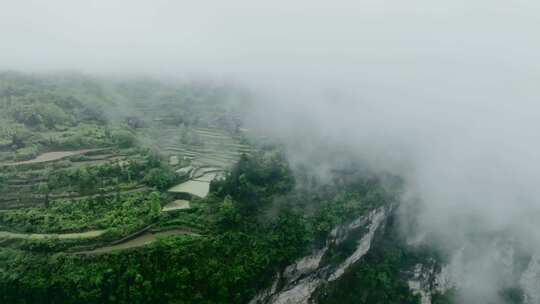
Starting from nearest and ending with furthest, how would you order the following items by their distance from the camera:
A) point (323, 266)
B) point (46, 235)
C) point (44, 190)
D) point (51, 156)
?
point (46, 235)
point (44, 190)
point (323, 266)
point (51, 156)

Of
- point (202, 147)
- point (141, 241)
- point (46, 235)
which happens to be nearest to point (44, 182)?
point (46, 235)

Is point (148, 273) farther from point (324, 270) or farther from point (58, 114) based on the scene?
point (58, 114)

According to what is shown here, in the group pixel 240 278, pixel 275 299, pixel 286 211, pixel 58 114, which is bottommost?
pixel 275 299

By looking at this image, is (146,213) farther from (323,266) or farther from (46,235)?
(323,266)

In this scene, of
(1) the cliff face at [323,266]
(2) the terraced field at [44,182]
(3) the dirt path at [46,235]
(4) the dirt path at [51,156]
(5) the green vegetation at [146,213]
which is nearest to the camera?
(5) the green vegetation at [146,213]

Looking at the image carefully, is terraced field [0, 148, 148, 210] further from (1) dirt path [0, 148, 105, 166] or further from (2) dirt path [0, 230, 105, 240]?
(2) dirt path [0, 230, 105, 240]

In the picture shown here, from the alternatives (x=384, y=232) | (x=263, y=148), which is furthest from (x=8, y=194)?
(x=384, y=232)

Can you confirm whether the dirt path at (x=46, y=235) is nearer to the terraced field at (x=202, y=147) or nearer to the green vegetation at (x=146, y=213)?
the green vegetation at (x=146, y=213)

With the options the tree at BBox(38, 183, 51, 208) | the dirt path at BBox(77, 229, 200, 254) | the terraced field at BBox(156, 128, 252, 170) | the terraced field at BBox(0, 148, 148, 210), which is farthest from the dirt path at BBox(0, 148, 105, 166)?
the dirt path at BBox(77, 229, 200, 254)

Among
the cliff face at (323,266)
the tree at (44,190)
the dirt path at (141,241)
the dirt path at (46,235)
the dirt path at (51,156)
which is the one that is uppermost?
the dirt path at (51,156)

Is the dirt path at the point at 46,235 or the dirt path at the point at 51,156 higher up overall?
the dirt path at the point at 51,156

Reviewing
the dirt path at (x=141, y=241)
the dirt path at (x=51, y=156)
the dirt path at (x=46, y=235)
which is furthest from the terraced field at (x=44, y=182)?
the dirt path at (x=141, y=241)
